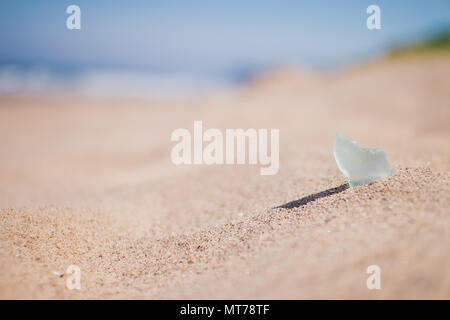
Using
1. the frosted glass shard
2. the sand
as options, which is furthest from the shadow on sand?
the frosted glass shard

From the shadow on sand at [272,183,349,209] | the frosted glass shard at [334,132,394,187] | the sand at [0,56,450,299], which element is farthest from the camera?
the shadow on sand at [272,183,349,209]

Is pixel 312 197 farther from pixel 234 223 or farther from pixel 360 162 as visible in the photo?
pixel 234 223

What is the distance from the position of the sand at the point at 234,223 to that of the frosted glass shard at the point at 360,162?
Result: 0.09 metres

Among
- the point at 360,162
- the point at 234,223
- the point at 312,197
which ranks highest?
the point at 360,162

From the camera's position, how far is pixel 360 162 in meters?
2.57

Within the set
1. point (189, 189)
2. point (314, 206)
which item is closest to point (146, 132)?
point (189, 189)

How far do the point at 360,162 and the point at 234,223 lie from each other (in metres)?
1.08

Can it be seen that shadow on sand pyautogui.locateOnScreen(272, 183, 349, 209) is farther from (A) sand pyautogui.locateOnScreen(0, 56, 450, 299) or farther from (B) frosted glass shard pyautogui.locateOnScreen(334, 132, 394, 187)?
(B) frosted glass shard pyautogui.locateOnScreen(334, 132, 394, 187)

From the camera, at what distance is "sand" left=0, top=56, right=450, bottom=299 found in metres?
1.88

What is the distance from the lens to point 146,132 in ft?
25.7

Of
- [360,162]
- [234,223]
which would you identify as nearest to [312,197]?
[360,162]

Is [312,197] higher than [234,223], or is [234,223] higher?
[312,197]

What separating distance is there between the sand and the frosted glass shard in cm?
9
